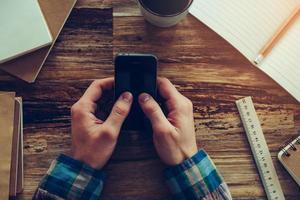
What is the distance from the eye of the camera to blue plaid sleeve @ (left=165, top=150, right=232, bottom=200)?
95 cm

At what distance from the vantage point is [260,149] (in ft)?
3.37

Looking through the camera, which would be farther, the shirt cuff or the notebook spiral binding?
the notebook spiral binding

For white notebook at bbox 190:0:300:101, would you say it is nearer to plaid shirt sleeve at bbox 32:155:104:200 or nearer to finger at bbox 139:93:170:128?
finger at bbox 139:93:170:128

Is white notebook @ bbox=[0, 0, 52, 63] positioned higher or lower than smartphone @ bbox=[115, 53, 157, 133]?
lower

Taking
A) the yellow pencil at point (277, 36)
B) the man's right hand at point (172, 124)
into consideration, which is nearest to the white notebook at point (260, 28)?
the yellow pencil at point (277, 36)

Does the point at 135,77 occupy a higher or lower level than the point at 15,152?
higher

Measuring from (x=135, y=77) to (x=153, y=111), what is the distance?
8cm

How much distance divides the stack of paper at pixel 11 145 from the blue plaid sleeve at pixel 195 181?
1.01 feet

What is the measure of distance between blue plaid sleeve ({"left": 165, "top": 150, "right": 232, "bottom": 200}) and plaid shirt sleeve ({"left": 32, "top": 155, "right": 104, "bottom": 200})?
153mm

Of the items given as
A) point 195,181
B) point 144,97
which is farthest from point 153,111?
point 195,181

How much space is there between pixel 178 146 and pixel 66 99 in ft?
0.86

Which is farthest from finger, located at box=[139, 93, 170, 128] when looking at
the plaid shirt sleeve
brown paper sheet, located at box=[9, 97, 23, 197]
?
brown paper sheet, located at box=[9, 97, 23, 197]

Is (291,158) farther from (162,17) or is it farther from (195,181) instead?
(162,17)

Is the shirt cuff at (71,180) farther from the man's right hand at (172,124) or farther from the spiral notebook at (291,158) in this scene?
the spiral notebook at (291,158)
